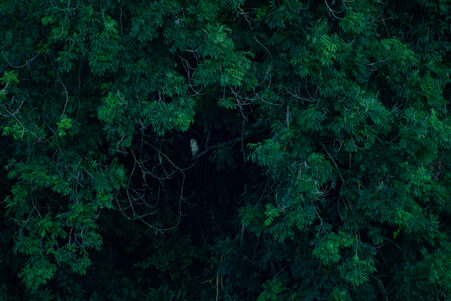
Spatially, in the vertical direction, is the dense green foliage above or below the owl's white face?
above

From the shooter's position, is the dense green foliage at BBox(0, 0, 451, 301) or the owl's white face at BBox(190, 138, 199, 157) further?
the owl's white face at BBox(190, 138, 199, 157)

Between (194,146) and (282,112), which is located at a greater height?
(282,112)

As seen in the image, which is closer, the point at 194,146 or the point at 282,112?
the point at 282,112

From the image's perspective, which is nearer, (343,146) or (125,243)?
(343,146)

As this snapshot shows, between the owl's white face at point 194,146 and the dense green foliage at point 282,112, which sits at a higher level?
the dense green foliage at point 282,112

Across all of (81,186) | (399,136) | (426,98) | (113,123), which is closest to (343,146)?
(399,136)

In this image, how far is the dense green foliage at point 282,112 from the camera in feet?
20.7

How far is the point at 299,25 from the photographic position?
6672mm

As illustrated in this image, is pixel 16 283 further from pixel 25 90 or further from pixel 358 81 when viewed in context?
pixel 358 81

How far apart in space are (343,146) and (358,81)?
74cm

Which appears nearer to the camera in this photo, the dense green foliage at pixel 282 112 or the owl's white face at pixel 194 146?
the dense green foliage at pixel 282 112

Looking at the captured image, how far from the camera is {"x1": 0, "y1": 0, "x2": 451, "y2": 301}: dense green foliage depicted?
6.32 metres

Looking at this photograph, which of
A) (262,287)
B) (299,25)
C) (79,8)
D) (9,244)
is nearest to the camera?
(79,8)

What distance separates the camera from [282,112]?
6945 millimetres
